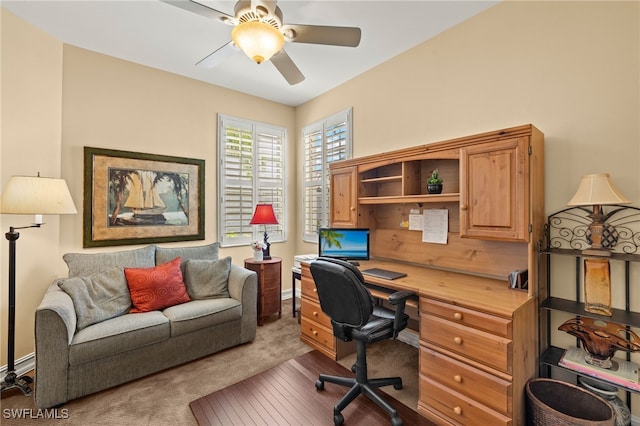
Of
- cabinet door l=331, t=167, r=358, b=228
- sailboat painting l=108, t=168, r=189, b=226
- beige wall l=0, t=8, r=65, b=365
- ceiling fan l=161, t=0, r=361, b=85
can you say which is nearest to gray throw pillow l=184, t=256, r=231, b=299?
sailboat painting l=108, t=168, r=189, b=226

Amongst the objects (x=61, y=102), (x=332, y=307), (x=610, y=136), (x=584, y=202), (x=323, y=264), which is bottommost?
(x=332, y=307)

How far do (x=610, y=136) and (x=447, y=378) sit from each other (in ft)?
6.02

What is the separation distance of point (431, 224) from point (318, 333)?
4.92 ft

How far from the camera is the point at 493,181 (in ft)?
6.60

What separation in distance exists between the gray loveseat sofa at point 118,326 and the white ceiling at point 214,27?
204 cm

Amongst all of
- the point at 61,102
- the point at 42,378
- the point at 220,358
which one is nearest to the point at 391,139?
the point at 220,358

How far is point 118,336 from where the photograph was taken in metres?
2.21

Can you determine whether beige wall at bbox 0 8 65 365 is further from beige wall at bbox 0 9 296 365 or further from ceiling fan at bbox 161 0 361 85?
ceiling fan at bbox 161 0 361 85

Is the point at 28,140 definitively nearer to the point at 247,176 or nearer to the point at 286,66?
the point at 247,176

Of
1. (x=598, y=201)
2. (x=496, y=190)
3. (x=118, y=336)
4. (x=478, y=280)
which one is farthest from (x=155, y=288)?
(x=598, y=201)

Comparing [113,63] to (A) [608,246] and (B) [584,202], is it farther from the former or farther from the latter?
(A) [608,246]

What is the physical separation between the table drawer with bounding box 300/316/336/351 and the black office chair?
50 cm

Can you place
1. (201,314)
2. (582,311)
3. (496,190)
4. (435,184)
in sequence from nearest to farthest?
(582,311) < (496,190) < (435,184) < (201,314)

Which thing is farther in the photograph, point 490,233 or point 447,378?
point 490,233
